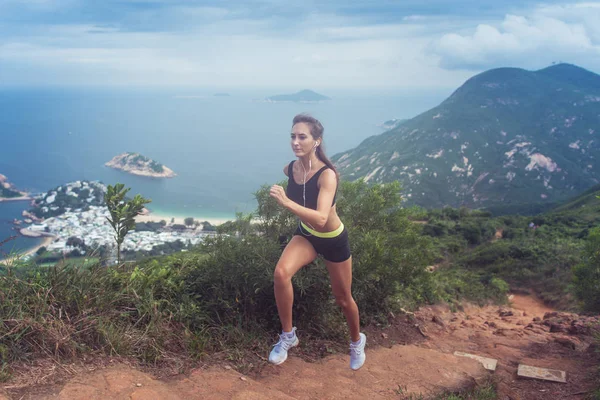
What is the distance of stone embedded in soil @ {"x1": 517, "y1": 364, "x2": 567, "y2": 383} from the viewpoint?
13.3 feet

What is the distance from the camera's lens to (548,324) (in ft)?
20.9

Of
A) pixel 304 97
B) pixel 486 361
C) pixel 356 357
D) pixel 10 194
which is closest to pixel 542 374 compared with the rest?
pixel 486 361

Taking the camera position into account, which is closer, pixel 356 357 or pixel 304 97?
pixel 356 357

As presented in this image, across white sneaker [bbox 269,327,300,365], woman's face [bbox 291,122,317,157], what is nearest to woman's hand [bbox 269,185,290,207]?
woman's face [bbox 291,122,317,157]

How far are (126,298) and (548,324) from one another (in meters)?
5.72

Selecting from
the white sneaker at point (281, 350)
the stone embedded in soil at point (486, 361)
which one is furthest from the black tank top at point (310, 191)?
the stone embedded in soil at point (486, 361)

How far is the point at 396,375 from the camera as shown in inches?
149

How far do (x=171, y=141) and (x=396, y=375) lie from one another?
99.0 m

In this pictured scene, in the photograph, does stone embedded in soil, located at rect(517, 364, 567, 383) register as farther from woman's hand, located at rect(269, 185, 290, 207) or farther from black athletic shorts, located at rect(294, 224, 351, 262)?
woman's hand, located at rect(269, 185, 290, 207)

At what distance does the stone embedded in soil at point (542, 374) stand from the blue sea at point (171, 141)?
9.82 feet

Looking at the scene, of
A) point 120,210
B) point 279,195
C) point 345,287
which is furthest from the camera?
point 120,210

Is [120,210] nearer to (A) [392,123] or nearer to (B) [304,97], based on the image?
(A) [392,123]

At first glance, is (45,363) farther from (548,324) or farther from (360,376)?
(548,324)

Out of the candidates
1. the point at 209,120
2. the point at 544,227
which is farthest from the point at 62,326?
the point at 209,120
